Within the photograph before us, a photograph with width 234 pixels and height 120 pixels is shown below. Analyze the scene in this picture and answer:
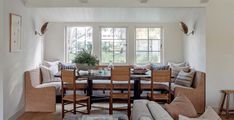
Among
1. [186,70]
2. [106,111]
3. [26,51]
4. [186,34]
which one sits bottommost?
[106,111]

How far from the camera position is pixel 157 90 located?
680 cm

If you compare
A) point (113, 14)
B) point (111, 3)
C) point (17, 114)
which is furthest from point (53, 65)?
point (111, 3)

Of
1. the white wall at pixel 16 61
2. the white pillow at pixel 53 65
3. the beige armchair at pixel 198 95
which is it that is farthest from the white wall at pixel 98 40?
the beige armchair at pixel 198 95

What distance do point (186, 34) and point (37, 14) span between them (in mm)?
3769

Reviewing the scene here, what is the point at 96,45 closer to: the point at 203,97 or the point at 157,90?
the point at 157,90

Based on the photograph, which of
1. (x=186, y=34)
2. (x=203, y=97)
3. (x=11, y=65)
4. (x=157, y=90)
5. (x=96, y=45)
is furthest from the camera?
(x=96, y=45)

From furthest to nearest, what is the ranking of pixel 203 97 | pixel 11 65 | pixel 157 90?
pixel 157 90
pixel 203 97
pixel 11 65

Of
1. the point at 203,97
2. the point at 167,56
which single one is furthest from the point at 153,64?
the point at 203,97

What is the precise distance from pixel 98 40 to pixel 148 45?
143cm

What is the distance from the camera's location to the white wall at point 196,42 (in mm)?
5919

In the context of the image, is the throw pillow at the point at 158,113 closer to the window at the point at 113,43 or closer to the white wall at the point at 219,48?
the white wall at the point at 219,48

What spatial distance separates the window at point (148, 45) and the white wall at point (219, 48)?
8.32ft

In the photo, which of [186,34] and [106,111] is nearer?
[106,111]

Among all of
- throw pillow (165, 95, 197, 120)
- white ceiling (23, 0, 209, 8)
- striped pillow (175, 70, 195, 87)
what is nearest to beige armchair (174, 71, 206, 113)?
striped pillow (175, 70, 195, 87)
